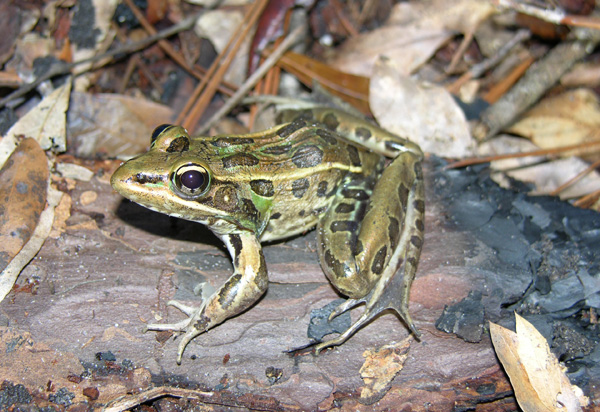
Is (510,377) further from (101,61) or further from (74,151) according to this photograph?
(101,61)

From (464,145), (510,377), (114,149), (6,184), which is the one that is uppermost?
(6,184)

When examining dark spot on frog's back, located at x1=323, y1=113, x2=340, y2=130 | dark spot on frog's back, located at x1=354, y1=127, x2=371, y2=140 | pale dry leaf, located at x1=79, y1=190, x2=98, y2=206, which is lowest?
pale dry leaf, located at x1=79, y1=190, x2=98, y2=206

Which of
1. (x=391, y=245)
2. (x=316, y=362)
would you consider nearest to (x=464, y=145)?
(x=391, y=245)

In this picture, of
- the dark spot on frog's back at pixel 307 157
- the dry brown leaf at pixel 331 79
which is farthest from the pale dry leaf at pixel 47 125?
the dry brown leaf at pixel 331 79

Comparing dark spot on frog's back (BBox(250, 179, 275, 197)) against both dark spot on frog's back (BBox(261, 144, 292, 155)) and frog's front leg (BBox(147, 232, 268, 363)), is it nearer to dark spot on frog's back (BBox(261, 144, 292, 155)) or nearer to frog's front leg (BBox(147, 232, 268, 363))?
dark spot on frog's back (BBox(261, 144, 292, 155))

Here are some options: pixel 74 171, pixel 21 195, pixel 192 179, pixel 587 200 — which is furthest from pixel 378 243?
pixel 21 195

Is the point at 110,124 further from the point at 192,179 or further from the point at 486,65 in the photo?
the point at 486,65

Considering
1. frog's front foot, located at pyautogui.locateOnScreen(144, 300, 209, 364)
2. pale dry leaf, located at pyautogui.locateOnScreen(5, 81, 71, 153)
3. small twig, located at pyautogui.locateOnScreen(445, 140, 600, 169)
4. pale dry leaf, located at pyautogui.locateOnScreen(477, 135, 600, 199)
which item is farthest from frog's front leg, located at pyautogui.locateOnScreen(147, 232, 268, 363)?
pale dry leaf, located at pyautogui.locateOnScreen(477, 135, 600, 199)
